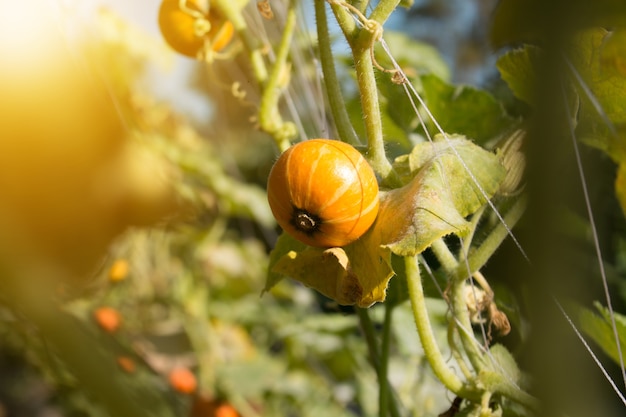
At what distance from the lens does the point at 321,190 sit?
1.15 feet

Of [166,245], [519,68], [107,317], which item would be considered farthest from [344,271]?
[166,245]

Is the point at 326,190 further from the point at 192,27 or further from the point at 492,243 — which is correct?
the point at 192,27

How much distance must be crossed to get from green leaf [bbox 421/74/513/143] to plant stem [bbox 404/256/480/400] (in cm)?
17

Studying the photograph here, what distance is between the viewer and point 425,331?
0.39 m

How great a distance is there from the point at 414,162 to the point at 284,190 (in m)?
0.08

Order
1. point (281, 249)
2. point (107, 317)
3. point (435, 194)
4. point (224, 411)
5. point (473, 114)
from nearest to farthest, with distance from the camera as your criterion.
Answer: point (435, 194)
point (281, 249)
point (473, 114)
point (224, 411)
point (107, 317)

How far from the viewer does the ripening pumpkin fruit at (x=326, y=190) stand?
1.14 feet

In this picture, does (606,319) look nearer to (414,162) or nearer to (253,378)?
(414,162)

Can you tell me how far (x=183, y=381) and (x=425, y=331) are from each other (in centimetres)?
87

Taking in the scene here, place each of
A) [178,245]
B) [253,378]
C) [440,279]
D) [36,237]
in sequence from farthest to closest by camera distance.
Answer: [178,245], [253,378], [440,279], [36,237]

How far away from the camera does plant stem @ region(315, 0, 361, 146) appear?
40 centimetres

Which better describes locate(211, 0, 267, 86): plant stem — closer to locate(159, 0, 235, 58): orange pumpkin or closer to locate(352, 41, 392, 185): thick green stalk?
locate(159, 0, 235, 58): orange pumpkin

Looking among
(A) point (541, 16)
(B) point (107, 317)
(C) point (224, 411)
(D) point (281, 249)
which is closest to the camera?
(A) point (541, 16)

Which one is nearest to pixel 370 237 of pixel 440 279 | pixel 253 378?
pixel 440 279
